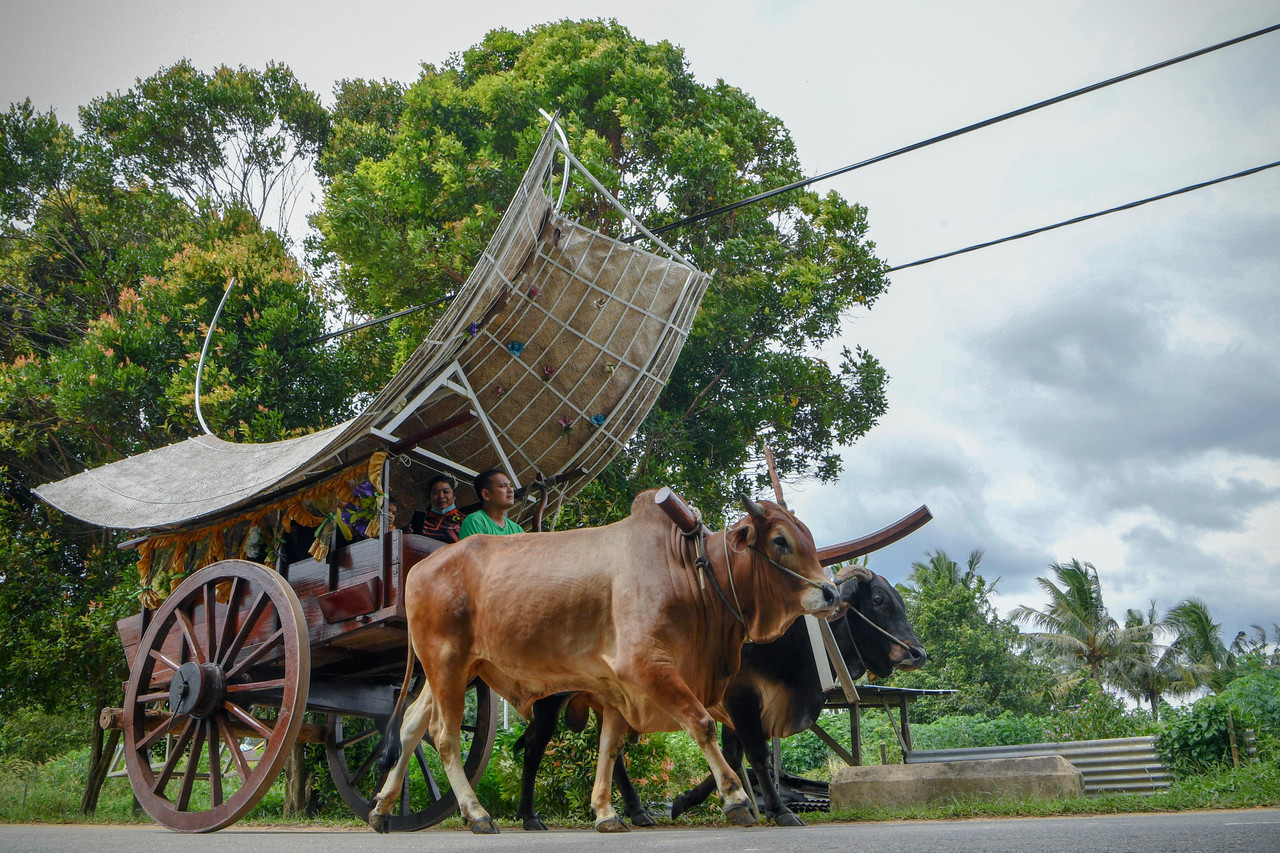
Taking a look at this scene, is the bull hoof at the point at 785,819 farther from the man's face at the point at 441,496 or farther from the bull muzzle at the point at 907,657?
the man's face at the point at 441,496

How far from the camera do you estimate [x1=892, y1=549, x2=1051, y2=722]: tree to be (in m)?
27.7

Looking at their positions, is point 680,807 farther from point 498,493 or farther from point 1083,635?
point 1083,635

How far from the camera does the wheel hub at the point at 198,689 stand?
6082mm

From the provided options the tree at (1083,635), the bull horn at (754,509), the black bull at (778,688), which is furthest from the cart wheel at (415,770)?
the tree at (1083,635)

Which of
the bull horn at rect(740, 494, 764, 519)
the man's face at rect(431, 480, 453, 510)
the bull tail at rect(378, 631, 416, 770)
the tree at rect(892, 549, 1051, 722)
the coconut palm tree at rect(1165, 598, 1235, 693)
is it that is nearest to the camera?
the bull horn at rect(740, 494, 764, 519)

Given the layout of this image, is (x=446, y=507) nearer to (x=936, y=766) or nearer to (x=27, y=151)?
(x=936, y=766)

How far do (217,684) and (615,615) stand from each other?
3116 mm

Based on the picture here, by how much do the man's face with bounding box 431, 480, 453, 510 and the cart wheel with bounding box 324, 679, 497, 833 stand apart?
4.18 feet

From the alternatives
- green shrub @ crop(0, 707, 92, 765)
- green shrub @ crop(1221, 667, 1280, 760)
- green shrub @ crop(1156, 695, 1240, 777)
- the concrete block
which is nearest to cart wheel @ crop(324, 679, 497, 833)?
the concrete block

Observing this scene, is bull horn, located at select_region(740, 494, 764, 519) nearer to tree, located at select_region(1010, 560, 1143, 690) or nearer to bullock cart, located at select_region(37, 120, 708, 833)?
bullock cart, located at select_region(37, 120, 708, 833)

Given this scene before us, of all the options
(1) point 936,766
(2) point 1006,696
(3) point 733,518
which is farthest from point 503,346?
(2) point 1006,696

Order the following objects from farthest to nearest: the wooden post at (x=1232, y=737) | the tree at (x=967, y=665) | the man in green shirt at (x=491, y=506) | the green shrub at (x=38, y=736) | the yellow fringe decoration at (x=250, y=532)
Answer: the tree at (x=967, y=665)
the green shrub at (x=38, y=736)
the wooden post at (x=1232, y=737)
the man in green shirt at (x=491, y=506)
the yellow fringe decoration at (x=250, y=532)

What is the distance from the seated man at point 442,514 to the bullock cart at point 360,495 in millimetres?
183

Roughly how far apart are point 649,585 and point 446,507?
2786 mm
